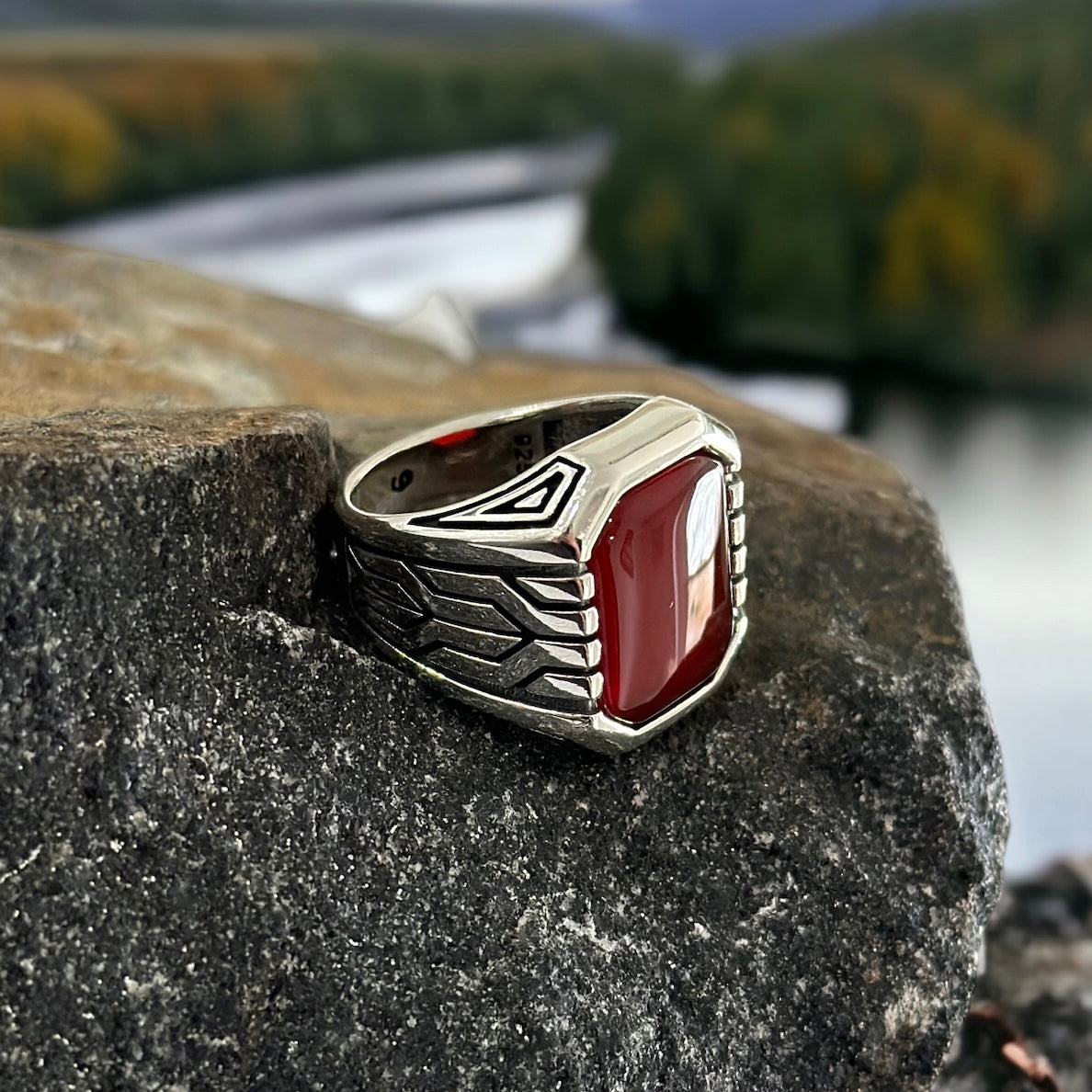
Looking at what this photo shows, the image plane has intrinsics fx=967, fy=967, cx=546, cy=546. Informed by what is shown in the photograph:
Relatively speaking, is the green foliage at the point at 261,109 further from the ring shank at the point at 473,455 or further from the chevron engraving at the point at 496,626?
the chevron engraving at the point at 496,626

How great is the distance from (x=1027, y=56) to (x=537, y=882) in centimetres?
304

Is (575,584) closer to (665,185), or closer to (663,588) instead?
(663,588)

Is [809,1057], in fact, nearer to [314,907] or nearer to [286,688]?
[314,907]

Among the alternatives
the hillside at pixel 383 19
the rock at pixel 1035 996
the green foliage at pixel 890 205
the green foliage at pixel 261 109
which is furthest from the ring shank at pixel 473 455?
the hillside at pixel 383 19

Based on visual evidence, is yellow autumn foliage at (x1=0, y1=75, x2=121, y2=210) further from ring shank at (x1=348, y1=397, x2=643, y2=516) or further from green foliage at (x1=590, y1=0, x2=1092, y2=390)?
ring shank at (x1=348, y1=397, x2=643, y2=516)

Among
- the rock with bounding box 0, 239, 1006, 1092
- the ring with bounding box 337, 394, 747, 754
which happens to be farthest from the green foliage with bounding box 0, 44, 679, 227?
the ring with bounding box 337, 394, 747, 754

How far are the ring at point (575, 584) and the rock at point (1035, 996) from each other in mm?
742

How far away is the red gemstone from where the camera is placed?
872mm

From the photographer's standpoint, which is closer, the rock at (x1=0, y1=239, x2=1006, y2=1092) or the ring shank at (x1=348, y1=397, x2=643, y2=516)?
the rock at (x1=0, y1=239, x2=1006, y2=1092)

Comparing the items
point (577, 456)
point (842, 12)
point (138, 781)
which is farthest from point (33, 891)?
point (842, 12)

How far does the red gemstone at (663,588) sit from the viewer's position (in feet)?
2.86

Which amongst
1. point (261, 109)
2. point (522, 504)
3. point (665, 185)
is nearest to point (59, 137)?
point (261, 109)

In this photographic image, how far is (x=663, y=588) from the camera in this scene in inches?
35.7

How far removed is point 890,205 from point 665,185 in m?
0.66
